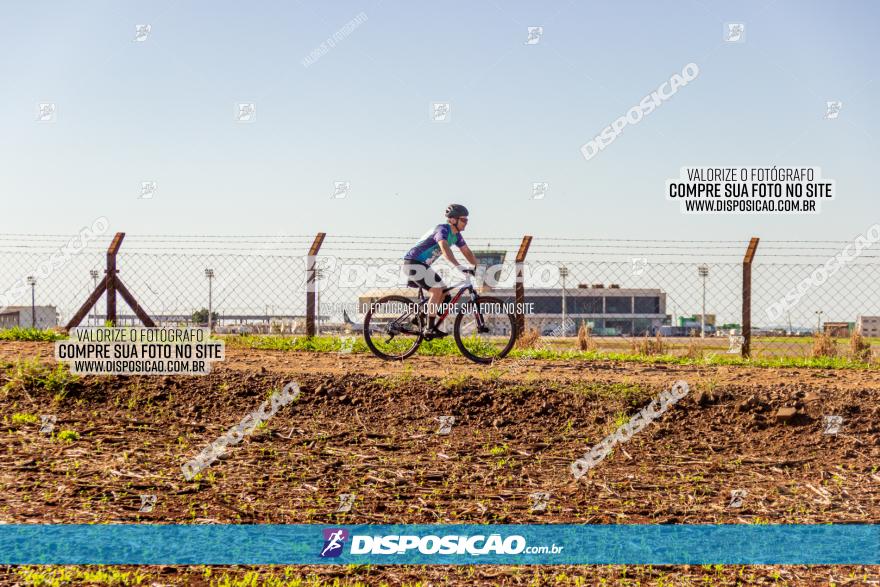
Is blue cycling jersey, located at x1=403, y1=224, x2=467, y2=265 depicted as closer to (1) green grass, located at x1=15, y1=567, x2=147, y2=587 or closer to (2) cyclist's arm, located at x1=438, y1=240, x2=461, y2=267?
(2) cyclist's arm, located at x1=438, y1=240, x2=461, y2=267

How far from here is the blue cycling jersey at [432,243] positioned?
993 centimetres

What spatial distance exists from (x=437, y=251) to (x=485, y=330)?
1237mm

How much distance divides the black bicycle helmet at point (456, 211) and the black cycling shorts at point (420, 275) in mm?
722

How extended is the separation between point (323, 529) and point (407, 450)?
5.79 feet

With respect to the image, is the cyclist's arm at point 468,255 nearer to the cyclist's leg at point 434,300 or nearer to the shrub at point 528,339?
the cyclist's leg at point 434,300

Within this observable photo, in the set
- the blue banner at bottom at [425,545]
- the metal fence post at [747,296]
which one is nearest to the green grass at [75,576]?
the blue banner at bottom at [425,545]

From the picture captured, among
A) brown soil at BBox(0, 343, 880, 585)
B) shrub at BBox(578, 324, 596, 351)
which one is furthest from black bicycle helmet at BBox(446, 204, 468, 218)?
shrub at BBox(578, 324, 596, 351)

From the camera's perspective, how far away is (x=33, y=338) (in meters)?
12.5

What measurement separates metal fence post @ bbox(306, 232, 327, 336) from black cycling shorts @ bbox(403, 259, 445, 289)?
3977 mm

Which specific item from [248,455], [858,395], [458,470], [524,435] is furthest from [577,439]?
[858,395]

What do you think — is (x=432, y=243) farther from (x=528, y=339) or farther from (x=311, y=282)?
(x=311, y=282)

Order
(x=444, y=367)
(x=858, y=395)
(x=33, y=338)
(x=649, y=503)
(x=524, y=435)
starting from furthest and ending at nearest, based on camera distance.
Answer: (x=33, y=338), (x=444, y=367), (x=858, y=395), (x=524, y=435), (x=649, y=503)

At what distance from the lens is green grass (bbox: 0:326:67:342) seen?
12.5m

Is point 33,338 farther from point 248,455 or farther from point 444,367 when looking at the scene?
point 248,455
